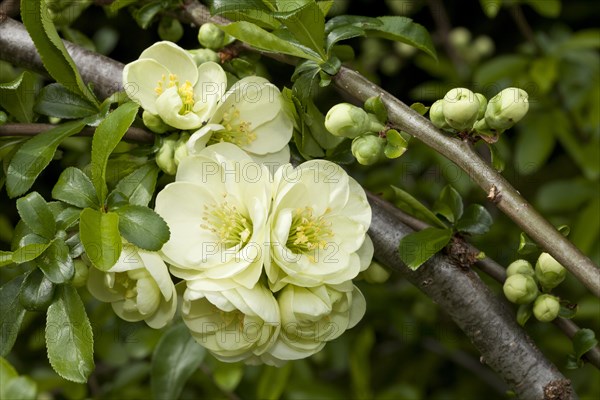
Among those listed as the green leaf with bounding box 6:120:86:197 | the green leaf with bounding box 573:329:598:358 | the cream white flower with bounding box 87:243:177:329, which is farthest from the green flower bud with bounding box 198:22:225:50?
the green leaf with bounding box 573:329:598:358

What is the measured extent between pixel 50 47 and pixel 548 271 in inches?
27.3

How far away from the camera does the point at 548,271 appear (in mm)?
1042

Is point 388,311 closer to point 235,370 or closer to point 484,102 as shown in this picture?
point 235,370

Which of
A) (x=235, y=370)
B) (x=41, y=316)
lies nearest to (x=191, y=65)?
(x=235, y=370)

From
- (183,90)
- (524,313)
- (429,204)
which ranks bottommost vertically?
(429,204)

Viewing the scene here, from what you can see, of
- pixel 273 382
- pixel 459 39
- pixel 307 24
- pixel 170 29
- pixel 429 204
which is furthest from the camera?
pixel 459 39

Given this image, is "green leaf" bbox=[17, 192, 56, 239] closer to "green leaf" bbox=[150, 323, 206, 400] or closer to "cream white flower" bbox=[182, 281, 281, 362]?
"cream white flower" bbox=[182, 281, 281, 362]

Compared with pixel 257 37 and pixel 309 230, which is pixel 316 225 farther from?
pixel 257 37

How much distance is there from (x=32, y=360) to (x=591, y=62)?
5.23ft

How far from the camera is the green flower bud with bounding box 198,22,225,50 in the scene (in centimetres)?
112

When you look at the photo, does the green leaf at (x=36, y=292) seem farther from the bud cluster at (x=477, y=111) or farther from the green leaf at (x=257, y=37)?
the bud cluster at (x=477, y=111)

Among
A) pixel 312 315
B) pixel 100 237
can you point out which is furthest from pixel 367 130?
pixel 100 237

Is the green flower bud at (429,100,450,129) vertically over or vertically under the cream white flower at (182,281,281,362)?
over

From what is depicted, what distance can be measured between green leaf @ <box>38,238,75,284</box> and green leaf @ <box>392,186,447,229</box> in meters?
0.46
